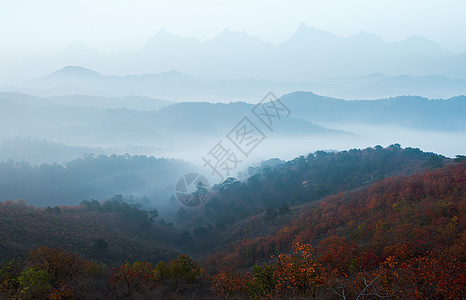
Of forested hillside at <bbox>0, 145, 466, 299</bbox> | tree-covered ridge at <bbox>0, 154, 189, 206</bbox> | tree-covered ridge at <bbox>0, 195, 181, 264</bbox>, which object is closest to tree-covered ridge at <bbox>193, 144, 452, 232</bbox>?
forested hillside at <bbox>0, 145, 466, 299</bbox>

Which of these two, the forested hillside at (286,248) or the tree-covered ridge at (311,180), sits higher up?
the tree-covered ridge at (311,180)

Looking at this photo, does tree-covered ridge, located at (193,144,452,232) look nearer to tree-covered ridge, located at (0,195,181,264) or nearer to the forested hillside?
the forested hillside

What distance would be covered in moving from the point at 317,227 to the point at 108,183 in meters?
99.4

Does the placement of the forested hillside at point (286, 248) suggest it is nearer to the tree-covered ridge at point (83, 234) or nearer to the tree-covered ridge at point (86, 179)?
the tree-covered ridge at point (83, 234)

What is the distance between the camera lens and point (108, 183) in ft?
343

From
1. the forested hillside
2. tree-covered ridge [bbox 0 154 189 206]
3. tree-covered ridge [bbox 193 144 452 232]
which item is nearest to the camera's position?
the forested hillside

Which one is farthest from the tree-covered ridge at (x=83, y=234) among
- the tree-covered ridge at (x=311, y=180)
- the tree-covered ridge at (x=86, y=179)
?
the tree-covered ridge at (x=86, y=179)

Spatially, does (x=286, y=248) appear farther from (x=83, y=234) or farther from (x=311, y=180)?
(x=311, y=180)

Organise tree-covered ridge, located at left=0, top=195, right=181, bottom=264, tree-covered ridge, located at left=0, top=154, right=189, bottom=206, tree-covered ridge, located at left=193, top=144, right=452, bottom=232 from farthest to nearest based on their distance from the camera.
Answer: tree-covered ridge, located at left=0, top=154, right=189, bottom=206, tree-covered ridge, located at left=193, top=144, right=452, bottom=232, tree-covered ridge, located at left=0, top=195, right=181, bottom=264

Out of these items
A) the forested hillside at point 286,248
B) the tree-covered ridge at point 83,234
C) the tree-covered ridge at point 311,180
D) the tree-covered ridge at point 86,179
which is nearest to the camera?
the forested hillside at point 286,248

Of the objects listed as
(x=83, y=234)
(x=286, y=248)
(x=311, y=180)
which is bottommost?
(x=286, y=248)

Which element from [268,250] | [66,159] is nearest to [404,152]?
[268,250]

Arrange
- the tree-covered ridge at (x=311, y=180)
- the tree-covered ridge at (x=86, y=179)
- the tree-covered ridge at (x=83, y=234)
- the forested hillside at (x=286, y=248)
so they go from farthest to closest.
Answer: the tree-covered ridge at (x=86, y=179) → the tree-covered ridge at (x=311, y=180) → the tree-covered ridge at (x=83, y=234) → the forested hillside at (x=286, y=248)

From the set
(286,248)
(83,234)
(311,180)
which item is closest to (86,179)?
(83,234)
